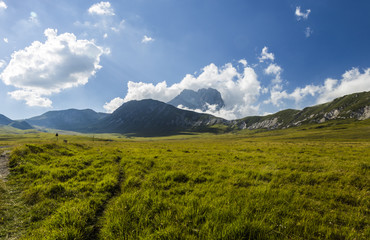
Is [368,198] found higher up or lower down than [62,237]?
lower down

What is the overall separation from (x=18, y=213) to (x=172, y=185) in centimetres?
581

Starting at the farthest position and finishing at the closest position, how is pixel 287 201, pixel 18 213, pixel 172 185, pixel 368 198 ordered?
pixel 172 185
pixel 368 198
pixel 287 201
pixel 18 213

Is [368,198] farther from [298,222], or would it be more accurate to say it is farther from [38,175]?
[38,175]

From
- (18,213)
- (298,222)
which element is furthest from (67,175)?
(298,222)

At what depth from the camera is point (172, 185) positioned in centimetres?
761

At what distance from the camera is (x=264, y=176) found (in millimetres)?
8734

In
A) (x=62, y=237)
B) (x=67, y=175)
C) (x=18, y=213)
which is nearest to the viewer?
(x=62, y=237)

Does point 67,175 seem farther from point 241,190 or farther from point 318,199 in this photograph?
point 318,199

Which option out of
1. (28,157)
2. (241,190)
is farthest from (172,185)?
(28,157)

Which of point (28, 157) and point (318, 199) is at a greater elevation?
point (28, 157)

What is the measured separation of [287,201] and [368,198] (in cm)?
397

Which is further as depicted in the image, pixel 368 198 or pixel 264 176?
pixel 264 176

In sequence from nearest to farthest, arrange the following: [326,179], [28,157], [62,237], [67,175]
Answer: [62,237], [326,179], [67,175], [28,157]

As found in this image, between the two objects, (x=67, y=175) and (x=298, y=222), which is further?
(x=67, y=175)
